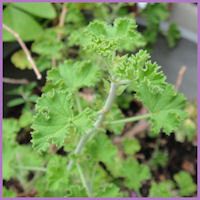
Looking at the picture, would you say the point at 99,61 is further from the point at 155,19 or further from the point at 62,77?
the point at 155,19

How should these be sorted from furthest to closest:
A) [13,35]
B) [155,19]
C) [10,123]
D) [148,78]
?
1. [155,19]
2. [13,35]
3. [10,123]
4. [148,78]

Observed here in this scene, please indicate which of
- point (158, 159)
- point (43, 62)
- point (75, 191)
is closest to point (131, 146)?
point (158, 159)

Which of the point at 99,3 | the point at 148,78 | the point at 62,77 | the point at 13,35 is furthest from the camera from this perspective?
the point at 99,3

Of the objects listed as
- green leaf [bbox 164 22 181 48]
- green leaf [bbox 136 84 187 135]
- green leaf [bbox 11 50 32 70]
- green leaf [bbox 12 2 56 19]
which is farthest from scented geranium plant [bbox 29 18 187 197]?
green leaf [bbox 164 22 181 48]

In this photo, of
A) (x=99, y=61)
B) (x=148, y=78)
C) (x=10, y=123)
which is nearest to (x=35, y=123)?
(x=148, y=78)

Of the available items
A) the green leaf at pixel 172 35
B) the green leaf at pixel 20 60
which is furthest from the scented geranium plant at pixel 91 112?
the green leaf at pixel 172 35

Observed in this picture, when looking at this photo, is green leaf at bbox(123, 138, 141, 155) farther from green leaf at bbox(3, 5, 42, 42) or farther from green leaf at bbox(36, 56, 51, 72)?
green leaf at bbox(3, 5, 42, 42)

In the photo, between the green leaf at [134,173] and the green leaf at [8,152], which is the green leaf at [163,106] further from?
the green leaf at [8,152]
